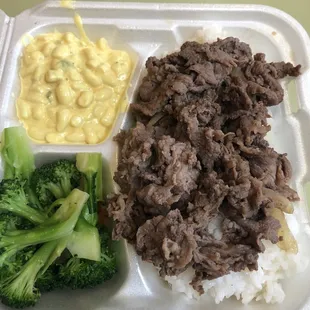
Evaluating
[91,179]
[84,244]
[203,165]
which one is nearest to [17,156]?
[91,179]

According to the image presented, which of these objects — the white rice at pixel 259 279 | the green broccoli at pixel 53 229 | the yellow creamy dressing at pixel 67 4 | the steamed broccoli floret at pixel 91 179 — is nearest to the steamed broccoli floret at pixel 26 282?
the green broccoli at pixel 53 229

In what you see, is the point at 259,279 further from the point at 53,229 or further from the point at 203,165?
the point at 53,229

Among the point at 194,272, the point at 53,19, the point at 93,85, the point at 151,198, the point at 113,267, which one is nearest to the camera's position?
the point at 151,198

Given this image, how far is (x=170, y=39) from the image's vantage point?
2451mm

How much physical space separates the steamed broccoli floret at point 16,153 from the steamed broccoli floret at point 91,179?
25cm

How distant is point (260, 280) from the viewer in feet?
6.13

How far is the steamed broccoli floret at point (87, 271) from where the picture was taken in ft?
6.35

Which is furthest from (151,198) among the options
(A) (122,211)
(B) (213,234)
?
(B) (213,234)

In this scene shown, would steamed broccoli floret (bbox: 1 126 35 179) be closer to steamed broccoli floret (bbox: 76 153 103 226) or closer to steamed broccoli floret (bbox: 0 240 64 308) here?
steamed broccoli floret (bbox: 76 153 103 226)

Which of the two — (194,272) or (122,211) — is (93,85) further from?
(194,272)

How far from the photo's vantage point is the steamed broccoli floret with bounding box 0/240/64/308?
1.86 m

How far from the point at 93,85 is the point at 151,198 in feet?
2.58

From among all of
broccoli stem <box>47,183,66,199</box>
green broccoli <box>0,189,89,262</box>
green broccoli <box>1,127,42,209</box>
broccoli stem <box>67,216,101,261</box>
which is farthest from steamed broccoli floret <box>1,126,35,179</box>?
broccoli stem <box>67,216,101,261</box>

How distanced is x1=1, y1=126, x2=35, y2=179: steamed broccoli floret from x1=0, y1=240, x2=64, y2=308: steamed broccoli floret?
15.6 inches
